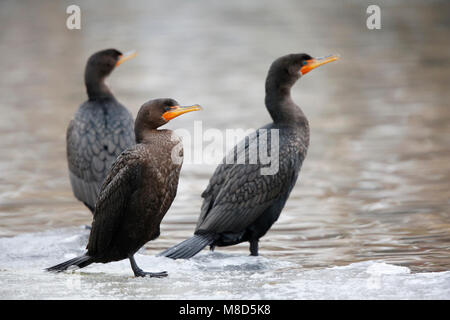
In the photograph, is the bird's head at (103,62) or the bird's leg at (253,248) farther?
the bird's head at (103,62)

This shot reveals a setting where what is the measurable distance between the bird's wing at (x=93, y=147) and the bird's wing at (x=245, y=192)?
1.20m

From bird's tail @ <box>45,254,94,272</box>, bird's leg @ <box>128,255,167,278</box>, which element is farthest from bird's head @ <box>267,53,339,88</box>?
bird's tail @ <box>45,254,94,272</box>

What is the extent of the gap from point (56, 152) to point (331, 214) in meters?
4.72

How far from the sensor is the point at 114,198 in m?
5.43

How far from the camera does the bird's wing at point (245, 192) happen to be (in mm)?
6340

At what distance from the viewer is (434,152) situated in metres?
10.9

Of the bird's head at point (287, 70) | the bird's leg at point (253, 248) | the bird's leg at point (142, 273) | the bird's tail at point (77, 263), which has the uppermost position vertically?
the bird's head at point (287, 70)

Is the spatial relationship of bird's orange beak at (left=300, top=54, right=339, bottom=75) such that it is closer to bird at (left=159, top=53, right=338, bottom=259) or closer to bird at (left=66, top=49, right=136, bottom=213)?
bird at (left=159, top=53, right=338, bottom=259)

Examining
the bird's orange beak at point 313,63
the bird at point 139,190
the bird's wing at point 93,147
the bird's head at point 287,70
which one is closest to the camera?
the bird at point 139,190

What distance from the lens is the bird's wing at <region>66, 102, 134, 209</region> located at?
736 centimetres

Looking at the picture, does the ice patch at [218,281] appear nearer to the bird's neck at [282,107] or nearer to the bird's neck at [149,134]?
the bird's neck at [149,134]

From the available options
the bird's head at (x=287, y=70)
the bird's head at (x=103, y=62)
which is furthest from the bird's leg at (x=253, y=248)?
the bird's head at (x=103, y=62)

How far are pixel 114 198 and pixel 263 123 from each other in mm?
8005

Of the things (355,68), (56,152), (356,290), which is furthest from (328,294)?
(355,68)
